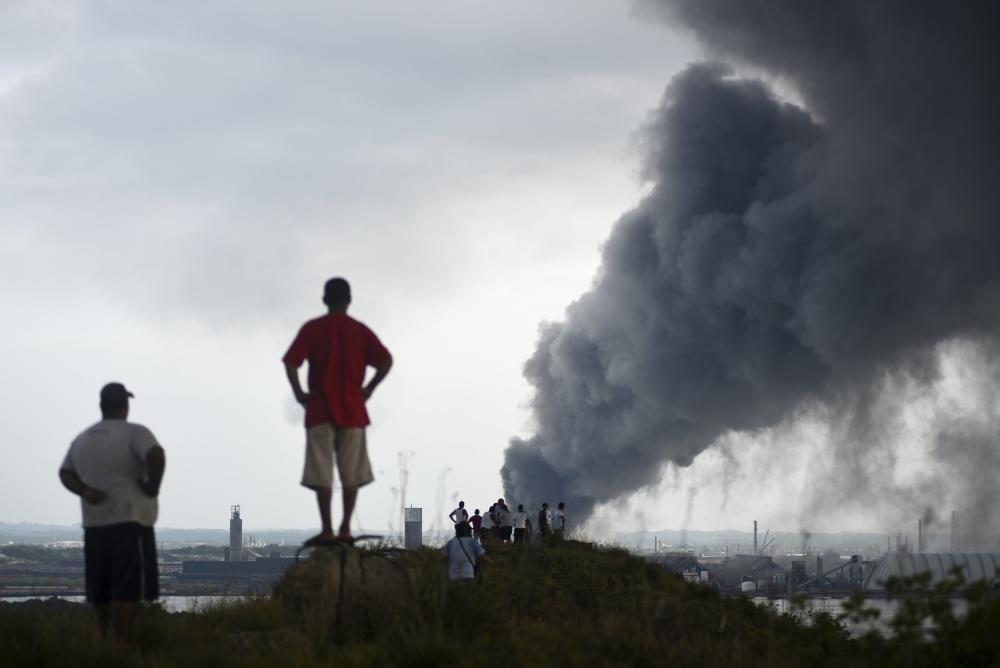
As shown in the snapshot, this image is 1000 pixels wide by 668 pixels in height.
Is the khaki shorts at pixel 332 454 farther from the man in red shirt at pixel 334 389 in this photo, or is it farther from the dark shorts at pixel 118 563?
the dark shorts at pixel 118 563

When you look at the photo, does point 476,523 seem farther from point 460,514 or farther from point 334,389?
point 334,389

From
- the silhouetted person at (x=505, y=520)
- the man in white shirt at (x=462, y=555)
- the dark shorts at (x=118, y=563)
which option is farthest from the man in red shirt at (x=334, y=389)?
the silhouetted person at (x=505, y=520)

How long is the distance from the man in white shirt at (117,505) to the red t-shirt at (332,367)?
4.65 feet

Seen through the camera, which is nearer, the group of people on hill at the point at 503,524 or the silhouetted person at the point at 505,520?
the group of people on hill at the point at 503,524

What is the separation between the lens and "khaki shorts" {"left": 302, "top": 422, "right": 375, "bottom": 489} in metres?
10.1

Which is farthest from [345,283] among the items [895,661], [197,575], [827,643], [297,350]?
[197,575]

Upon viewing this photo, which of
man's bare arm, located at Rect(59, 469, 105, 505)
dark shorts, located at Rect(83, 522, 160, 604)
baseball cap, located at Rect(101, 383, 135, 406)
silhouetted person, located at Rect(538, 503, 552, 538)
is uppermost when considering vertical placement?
baseball cap, located at Rect(101, 383, 135, 406)

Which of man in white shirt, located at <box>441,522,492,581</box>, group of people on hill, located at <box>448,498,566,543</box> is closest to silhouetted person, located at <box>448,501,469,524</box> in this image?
group of people on hill, located at <box>448,498,566,543</box>

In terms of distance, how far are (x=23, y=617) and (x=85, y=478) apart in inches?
111

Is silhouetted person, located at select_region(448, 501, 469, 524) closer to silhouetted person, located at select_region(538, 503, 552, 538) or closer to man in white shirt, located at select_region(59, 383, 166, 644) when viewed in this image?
silhouetted person, located at select_region(538, 503, 552, 538)

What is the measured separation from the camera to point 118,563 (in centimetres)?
924

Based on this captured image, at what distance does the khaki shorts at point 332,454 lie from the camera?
33.0 feet

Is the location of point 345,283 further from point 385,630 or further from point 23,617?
point 23,617

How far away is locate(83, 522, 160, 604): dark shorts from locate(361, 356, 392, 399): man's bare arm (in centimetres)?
218
